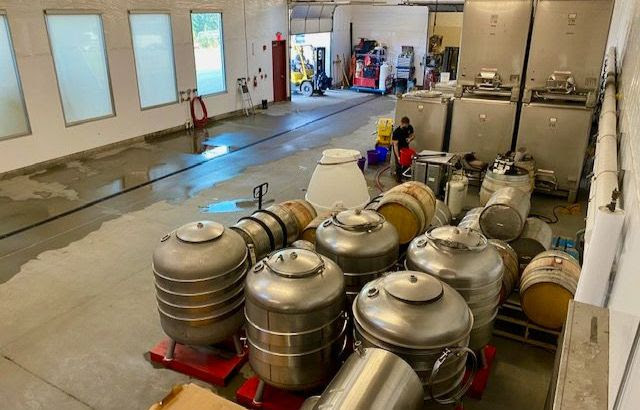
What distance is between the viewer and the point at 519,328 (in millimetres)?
4434

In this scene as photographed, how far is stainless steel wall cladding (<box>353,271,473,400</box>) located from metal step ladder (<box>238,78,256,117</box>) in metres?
11.7

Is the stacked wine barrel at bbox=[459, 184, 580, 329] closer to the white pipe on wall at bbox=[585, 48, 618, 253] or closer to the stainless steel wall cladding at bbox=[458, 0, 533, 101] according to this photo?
the white pipe on wall at bbox=[585, 48, 618, 253]

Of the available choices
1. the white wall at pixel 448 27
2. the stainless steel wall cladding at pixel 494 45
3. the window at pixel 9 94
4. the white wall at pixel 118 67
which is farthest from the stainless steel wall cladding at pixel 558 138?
the white wall at pixel 448 27

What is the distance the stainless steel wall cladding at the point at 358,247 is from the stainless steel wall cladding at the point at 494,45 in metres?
5.23

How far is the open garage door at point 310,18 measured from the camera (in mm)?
16027

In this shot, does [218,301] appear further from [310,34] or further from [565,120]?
[310,34]

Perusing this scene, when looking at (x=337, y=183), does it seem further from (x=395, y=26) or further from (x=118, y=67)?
(x=395, y=26)

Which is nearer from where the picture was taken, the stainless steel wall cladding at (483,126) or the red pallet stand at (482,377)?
the red pallet stand at (482,377)

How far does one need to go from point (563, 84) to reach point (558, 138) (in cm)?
85

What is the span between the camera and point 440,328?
2.82 m

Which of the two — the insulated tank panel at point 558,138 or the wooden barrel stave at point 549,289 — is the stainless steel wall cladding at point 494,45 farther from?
the wooden barrel stave at point 549,289

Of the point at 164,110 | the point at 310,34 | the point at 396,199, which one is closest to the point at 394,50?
the point at 310,34

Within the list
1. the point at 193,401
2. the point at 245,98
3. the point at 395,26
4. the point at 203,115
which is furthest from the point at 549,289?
the point at 395,26

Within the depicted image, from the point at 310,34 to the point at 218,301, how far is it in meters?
15.4
